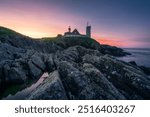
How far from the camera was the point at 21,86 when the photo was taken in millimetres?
20000

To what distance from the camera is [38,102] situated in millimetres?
9039

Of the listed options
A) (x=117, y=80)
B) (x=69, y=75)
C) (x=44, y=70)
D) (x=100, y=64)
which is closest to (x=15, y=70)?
(x=44, y=70)

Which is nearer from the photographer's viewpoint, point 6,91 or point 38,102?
point 38,102

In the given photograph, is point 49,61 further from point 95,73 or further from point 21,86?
point 95,73

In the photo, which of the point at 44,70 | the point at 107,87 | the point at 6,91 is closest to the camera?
the point at 107,87

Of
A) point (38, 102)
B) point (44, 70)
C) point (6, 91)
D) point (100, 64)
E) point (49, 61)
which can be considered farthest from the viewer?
point (49, 61)

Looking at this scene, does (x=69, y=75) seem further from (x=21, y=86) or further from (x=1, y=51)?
(x=1, y=51)

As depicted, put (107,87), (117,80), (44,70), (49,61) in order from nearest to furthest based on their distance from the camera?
(107,87) → (117,80) → (44,70) → (49,61)

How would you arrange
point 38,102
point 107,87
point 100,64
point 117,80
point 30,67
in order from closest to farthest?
point 38,102
point 107,87
point 117,80
point 100,64
point 30,67

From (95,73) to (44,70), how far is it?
44.6 feet

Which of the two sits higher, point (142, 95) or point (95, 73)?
point (95, 73)

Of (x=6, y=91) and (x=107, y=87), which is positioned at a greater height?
(x=107, y=87)

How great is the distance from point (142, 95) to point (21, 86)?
12442mm

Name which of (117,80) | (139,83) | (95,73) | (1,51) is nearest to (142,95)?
(139,83)
